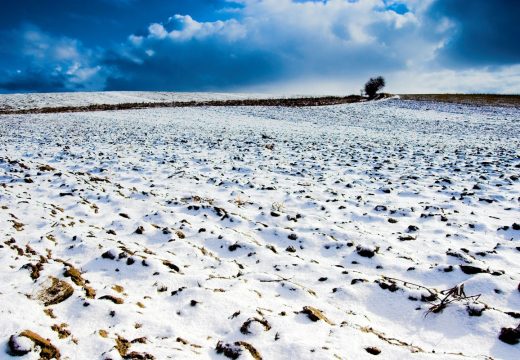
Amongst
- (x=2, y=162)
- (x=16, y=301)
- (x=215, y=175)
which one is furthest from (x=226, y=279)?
(x=2, y=162)

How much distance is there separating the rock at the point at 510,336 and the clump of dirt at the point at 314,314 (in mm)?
1587

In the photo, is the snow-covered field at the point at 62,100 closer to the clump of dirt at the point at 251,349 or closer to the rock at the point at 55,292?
the rock at the point at 55,292

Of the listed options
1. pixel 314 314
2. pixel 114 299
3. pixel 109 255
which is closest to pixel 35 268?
pixel 109 255

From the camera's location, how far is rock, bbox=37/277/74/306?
12.4ft

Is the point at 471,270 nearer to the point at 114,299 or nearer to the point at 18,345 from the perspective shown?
the point at 114,299

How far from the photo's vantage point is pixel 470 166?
1199 cm

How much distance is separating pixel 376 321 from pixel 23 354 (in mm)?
3284

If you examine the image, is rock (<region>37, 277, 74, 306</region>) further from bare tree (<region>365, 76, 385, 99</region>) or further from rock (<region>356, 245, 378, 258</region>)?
bare tree (<region>365, 76, 385, 99</region>)

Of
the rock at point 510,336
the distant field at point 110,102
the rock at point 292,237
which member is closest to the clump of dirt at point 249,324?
the rock at point 510,336

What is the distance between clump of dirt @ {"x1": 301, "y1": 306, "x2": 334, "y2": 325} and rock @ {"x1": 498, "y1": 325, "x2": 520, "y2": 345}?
1.59m

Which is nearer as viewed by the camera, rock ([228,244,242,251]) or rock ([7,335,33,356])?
Result: rock ([7,335,33,356])

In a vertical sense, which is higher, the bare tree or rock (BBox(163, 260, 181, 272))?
the bare tree

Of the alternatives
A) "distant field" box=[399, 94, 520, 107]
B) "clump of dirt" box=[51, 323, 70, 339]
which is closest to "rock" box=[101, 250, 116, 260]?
"clump of dirt" box=[51, 323, 70, 339]

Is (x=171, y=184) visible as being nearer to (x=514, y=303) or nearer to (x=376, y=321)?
(x=376, y=321)
